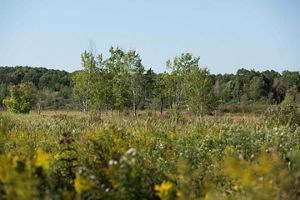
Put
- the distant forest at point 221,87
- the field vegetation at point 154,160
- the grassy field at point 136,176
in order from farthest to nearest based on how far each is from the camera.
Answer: the distant forest at point 221,87 → the field vegetation at point 154,160 → the grassy field at point 136,176

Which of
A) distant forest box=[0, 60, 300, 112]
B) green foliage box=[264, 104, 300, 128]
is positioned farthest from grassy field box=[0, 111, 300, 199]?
distant forest box=[0, 60, 300, 112]

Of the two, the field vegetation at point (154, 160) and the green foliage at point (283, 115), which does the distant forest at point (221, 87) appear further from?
the field vegetation at point (154, 160)

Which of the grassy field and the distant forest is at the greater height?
the distant forest

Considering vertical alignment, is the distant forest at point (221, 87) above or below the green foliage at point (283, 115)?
above

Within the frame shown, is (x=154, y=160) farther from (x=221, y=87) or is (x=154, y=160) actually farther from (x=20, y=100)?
(x=221, y=87)

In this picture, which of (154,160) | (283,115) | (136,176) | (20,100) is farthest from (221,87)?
(136,176)

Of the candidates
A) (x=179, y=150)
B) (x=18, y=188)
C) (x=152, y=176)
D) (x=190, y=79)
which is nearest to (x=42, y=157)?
(x=18, y=188)

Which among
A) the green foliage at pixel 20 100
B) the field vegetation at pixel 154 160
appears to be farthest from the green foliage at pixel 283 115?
the green foliage at pixel 20 100

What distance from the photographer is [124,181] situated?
10.3ft

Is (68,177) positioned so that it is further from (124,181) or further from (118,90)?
(118,90)

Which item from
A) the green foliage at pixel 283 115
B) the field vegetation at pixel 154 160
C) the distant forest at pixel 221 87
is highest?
the distant forest at pixel 221 87

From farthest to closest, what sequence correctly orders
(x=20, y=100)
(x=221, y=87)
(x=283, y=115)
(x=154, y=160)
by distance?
(x=221, y=87) → (x=20, y=100) → (x=283, y=115) → (x=154, y=160)

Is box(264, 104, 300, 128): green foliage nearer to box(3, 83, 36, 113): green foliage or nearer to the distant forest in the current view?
box(3, 83, 36, 113): green foliage

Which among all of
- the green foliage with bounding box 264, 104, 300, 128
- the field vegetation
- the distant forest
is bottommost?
the field vegetation
